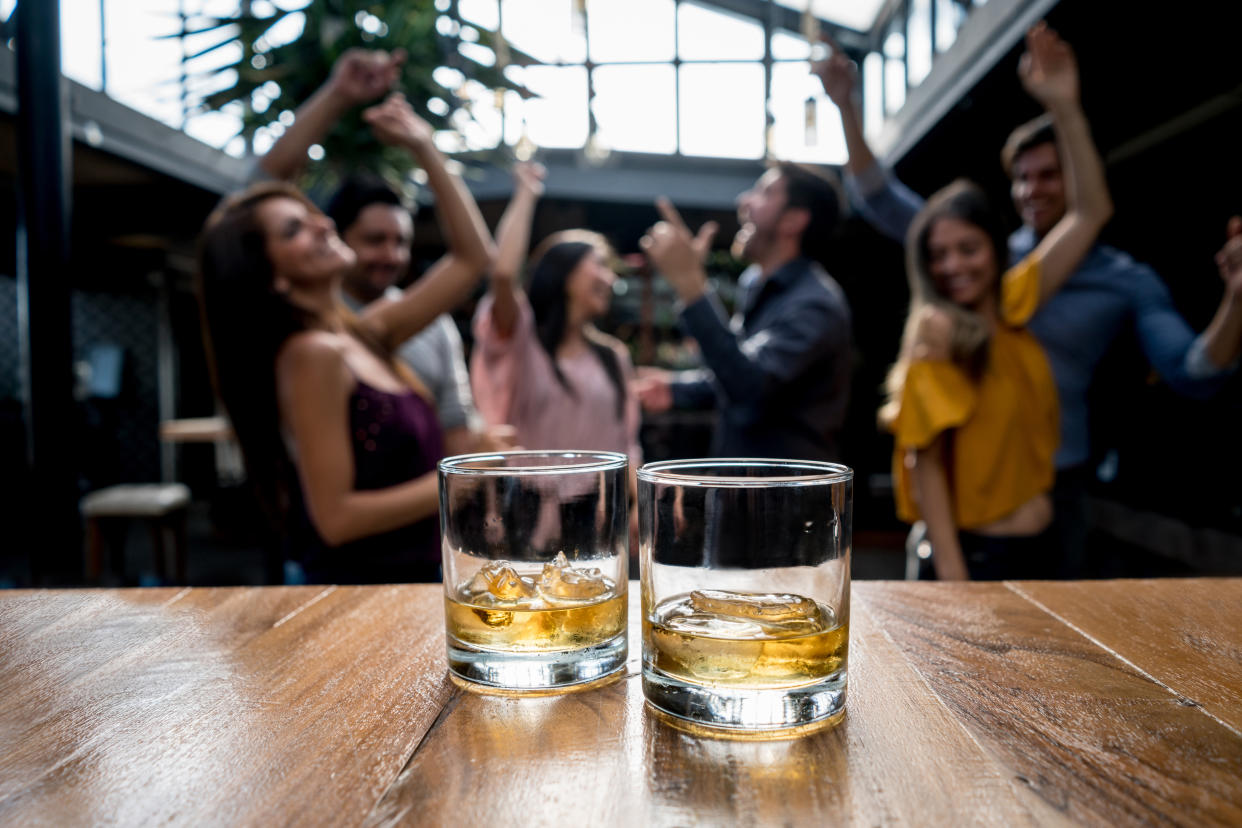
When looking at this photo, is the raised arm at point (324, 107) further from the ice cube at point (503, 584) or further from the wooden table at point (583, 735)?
the ice cube at point (503, 584)

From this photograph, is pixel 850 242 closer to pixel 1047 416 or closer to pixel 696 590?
pixel 1047 416

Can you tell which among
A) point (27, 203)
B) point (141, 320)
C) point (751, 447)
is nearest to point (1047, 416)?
point (751, 447)

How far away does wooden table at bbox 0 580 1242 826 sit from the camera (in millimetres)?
387

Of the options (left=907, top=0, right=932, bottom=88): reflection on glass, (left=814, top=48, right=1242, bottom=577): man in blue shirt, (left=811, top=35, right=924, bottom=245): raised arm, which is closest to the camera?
(left=814, top=48, right=1242, bottom=577): man in blue shirt

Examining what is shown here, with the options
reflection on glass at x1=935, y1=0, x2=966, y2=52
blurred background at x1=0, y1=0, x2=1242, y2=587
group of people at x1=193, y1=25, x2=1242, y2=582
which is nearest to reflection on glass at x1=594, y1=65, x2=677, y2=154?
blurred background at x1=0, y1=0, x2=1242, y2=587

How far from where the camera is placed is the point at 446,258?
194cm

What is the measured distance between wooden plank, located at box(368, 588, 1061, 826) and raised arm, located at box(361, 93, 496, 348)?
1.50 m

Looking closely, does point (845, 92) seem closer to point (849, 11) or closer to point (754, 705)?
point (754, 705)

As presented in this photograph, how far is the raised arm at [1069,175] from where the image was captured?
1.85m

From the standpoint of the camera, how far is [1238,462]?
11.1 feet

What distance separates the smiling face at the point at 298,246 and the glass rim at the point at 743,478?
47.3 inches

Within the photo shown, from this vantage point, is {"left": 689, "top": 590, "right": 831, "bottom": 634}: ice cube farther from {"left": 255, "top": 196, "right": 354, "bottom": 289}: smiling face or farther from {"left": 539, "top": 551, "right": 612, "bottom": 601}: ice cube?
{"left": 255, "top": 196, "right": 354, "bottom": 289}: smiling face

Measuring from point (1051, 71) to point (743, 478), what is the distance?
1.83m

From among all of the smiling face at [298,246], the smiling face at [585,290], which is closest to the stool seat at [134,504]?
the smiling face at [585,290]
